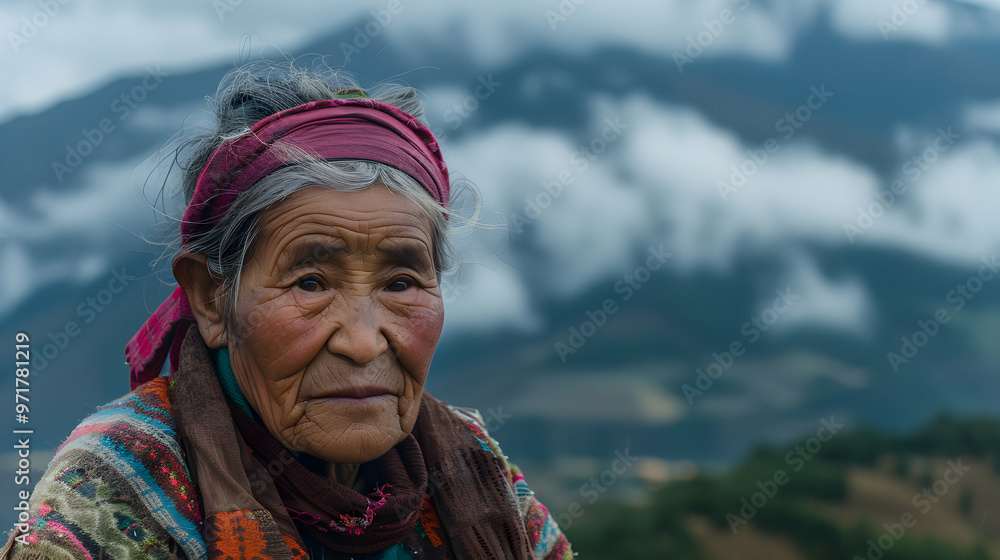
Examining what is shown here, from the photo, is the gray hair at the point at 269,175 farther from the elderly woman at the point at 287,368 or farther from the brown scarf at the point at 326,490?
the brown scarf at the point at 326,490

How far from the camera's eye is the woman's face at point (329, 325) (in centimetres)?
195

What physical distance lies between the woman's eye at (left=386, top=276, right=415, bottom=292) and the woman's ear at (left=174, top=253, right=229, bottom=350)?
1.62 feet

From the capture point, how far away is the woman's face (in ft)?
6.40

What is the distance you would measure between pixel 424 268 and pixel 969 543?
198 inches

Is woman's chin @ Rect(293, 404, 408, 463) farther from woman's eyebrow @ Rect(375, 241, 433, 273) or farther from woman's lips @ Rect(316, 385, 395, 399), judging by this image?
woman's eyebrow @ Rect(375, 241, 433, 273)

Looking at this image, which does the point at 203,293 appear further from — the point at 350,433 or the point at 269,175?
the point at 350,433

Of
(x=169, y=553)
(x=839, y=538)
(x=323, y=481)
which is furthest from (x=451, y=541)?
(x=839, y=538)

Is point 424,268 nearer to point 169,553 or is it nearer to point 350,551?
point 350,551

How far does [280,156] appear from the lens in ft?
6.72

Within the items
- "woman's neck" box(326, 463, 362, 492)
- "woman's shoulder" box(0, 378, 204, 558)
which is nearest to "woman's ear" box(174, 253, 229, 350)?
"woman's shoulder" box(0, 378, 204, 558)

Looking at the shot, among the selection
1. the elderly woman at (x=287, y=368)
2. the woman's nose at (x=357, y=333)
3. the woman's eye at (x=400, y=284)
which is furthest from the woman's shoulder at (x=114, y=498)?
the woman's eye at (x=400, y=284)

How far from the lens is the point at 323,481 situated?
2023 millimetres

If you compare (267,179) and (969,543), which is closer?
(267,179)

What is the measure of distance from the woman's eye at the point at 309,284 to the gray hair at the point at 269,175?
0.62 ft
